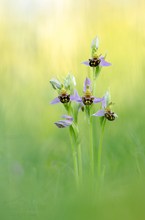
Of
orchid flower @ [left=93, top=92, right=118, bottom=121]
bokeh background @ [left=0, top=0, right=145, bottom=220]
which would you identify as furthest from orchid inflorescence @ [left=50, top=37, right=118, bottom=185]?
bokeh background @ [left=0, top=0, right=145, bottom=220]

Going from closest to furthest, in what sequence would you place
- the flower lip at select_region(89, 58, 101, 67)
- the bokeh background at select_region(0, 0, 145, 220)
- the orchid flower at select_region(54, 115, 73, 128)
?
the bokeh background at select_region(0, 0, 145, 220)
the orchid flower at select_region(54, 115, 73, 128)
the flower lip at select_region(89, 58, 101, 67)

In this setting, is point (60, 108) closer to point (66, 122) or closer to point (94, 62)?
point (94, 62)

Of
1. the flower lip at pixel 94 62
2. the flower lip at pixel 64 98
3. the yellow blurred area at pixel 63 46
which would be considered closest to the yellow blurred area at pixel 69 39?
the yellow blurred area at pixel 63 46

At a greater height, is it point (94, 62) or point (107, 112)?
point (94, 62)

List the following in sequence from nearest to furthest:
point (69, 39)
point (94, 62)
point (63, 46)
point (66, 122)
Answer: point (66, 122) < point (94, 62) < point (63, 46) < point (69, 39)

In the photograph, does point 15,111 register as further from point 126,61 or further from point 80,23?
point 80,23

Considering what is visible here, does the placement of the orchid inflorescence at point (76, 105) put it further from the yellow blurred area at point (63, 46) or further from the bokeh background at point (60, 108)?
the yellow blurred area at point (63, 46)

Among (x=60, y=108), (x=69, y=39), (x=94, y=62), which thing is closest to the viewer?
(x=94, y=62)

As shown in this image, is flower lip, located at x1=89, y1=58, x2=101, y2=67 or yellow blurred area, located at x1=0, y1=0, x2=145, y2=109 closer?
flower lip, located at x1=89, y1=58, x2=101, y2=67

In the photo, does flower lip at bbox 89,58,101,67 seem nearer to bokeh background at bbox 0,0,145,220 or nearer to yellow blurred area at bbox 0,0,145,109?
bokeh background at bbox 0,0,145,220

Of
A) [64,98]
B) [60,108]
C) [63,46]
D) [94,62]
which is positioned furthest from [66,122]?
[63,46]
